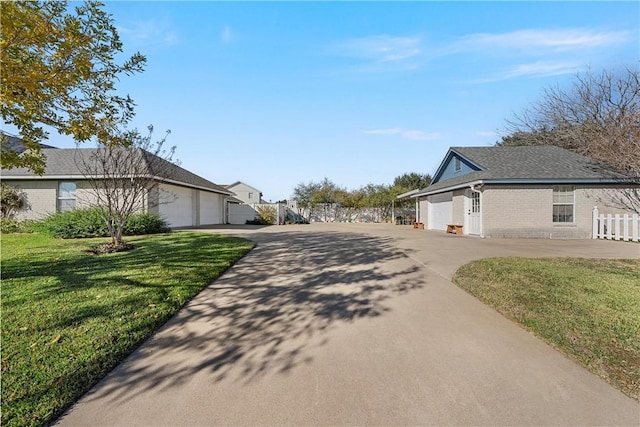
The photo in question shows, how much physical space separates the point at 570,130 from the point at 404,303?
32.1 m

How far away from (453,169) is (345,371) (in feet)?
62.7

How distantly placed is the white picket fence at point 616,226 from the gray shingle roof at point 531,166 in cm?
162

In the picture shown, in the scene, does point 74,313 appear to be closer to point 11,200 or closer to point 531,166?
point 531,166

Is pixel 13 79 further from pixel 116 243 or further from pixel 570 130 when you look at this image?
pixel 570 130

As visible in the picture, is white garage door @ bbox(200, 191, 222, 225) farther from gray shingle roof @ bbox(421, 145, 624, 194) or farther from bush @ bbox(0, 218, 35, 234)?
gray shingle roof @ bbox(421, 145, 624, 194)

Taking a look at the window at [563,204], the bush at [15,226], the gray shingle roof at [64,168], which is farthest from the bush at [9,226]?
the window at [563,204]

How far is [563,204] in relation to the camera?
49.0 ft

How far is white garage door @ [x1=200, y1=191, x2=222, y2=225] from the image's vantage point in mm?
25125

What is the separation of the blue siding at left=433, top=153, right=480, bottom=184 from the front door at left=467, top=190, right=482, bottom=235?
159 cm

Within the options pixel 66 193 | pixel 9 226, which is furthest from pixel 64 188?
pixel 9 226

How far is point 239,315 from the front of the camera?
4527 mm

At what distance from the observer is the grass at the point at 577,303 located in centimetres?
322

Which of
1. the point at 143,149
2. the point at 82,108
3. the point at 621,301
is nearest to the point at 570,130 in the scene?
the point at 621,301

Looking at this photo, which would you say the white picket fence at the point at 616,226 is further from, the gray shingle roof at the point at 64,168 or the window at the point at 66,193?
the window at the point at 66,193
